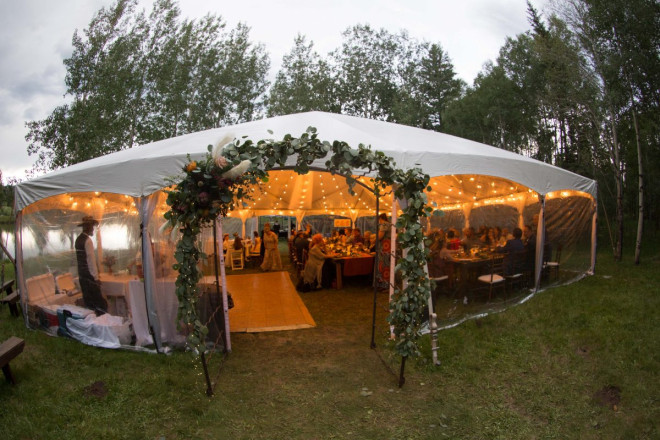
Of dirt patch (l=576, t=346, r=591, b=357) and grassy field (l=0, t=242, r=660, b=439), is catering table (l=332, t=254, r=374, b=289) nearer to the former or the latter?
grassy field (l=0, t=242, r=660, b=439)

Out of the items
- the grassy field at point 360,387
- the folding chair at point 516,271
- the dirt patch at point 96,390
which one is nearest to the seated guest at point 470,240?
the folding chair at point 516,271

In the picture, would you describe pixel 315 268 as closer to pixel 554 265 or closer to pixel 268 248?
pixel 268 248

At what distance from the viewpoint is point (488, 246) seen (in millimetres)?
6918

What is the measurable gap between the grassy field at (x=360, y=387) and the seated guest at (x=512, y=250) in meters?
1.21

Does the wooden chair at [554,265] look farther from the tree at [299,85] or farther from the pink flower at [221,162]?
the tree at [299,85]

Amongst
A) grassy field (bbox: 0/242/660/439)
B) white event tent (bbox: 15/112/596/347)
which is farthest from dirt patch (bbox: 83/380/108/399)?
white event tent (bbox: 15/112/596/347)

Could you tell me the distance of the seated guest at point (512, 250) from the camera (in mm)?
6789

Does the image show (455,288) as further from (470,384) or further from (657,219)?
(657,219)

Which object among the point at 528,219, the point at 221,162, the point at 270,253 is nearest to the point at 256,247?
the point at 270,253

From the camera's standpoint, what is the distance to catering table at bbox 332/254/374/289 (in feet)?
29.1

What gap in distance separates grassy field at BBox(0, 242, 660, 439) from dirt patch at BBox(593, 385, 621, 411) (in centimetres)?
Result: 2

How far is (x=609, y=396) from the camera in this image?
373 centimetres

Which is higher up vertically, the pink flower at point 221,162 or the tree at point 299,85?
the tree at point 299,85

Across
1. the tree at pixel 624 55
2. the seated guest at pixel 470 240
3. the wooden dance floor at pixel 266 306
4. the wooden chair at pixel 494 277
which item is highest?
the tree at pixel 624 55
